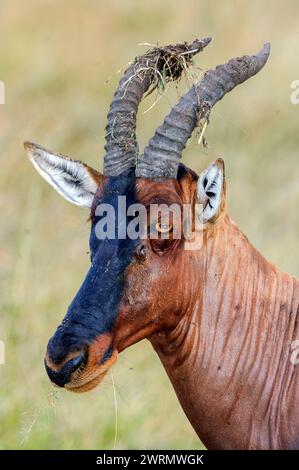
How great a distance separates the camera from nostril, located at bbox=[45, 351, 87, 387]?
6.44m

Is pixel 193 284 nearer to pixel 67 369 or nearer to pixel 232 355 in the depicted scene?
pixel 232 355

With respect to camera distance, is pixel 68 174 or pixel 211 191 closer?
pixel 211 191

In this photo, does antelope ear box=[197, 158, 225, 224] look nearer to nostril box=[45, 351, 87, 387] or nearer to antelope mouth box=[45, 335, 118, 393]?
antelope mouth box=[45, 335, 118, 393]

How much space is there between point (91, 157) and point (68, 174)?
9.31 m

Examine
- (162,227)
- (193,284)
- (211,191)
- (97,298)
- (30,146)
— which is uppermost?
(30,146)

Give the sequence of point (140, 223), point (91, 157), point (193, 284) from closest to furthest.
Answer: point (140, 223) → point (193, 284) → point (91, 157)

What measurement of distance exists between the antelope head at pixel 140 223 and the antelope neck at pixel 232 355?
5.2 inches

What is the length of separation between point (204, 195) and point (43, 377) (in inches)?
185

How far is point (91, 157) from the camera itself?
1683 centimetres

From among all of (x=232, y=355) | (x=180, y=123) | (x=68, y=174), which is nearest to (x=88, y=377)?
(x=232, y=355)

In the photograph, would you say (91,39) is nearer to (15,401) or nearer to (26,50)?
(26,50)

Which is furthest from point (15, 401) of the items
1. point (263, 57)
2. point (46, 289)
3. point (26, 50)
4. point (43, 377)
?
point (26, 50)

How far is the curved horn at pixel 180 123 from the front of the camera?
7.06 meters

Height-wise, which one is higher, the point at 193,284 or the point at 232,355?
the point at 193,284
